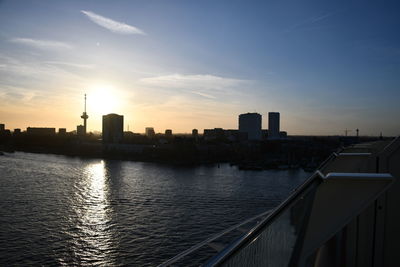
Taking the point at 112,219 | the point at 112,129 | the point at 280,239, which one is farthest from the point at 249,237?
the point at 112,129

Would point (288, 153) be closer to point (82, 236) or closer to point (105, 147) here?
point (105, 147)

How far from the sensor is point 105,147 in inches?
2537

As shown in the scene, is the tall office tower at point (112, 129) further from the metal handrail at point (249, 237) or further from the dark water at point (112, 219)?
the metal handrail at point (249, 237)

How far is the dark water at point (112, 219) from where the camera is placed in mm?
9656

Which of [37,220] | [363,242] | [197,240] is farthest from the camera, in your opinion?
[37,220]

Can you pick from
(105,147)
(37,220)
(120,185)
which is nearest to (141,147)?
(105,147)

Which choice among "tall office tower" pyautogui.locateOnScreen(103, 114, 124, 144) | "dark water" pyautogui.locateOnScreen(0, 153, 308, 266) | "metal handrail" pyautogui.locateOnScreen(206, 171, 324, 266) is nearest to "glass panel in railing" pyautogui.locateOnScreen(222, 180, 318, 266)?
"metal handrail" pyautogui.locateOnScreen(206, 171, 324, 266)

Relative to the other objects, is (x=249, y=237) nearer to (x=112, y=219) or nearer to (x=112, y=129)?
(x=112, y=219)

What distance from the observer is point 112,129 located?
79.8 meters

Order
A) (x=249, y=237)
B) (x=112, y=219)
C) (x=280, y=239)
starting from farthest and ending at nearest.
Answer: (x=112, y=219), (x=280, y=239), (x=249, y=237)

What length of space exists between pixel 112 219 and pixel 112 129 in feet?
Result: 226

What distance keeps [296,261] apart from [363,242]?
93cm

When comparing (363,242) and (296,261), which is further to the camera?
(363,242)

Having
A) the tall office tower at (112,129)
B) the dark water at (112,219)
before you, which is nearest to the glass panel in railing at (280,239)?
the dark water at (112,219)
